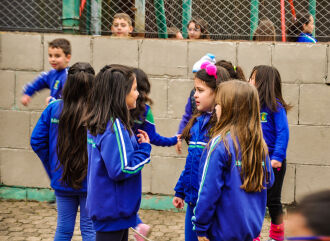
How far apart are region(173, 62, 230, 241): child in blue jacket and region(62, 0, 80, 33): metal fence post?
9.23 feet

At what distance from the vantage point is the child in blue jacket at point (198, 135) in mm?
3098

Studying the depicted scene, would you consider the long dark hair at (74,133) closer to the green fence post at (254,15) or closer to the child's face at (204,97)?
the child's face at (204,97)

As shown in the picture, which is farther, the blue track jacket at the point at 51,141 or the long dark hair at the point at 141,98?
the blue track jacket at the point at 51,141

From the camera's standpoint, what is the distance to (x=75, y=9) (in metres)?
5.67

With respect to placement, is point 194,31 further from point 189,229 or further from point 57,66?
point 189,229

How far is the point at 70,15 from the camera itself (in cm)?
566

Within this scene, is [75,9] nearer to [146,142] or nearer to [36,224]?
[36,224]

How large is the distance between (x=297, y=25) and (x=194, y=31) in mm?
1110

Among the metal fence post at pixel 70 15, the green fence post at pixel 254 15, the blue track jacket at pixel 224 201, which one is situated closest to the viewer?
the blue track jacket at pixel 224 201

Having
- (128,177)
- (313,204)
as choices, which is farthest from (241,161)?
(313,204)

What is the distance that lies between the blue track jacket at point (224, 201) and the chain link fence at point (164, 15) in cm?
298

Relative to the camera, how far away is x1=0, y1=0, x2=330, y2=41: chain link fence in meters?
5.41

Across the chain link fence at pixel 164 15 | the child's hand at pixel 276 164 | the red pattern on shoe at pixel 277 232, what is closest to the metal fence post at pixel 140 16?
the chain link fence at pixel 164 15

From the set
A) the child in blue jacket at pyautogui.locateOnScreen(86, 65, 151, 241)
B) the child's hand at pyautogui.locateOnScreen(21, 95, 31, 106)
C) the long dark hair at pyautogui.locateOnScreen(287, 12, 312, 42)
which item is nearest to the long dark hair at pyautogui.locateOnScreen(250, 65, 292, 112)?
the child in blue jacket at pyautogui.locateOnScreen(86, 65, 151, 241)
